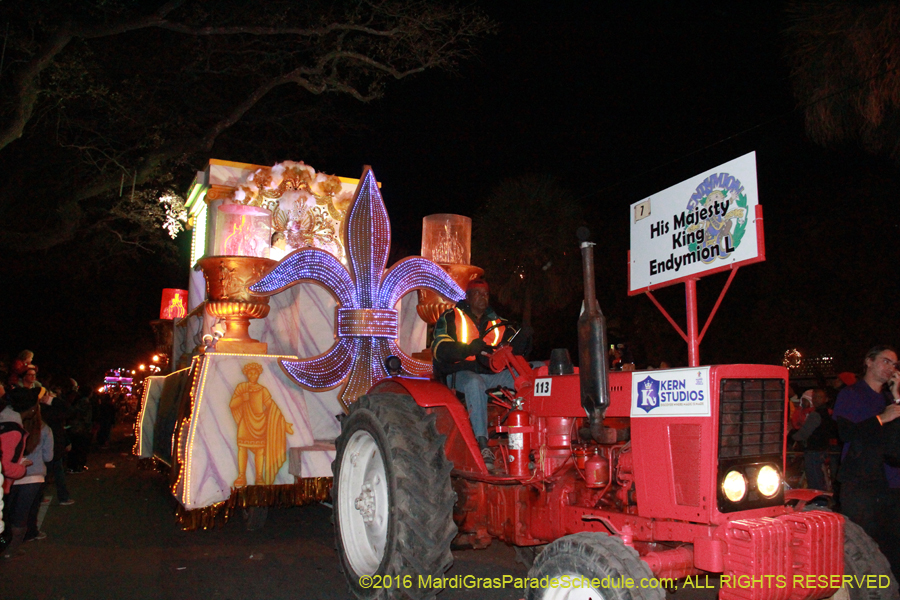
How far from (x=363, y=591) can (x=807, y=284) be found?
16385 mm

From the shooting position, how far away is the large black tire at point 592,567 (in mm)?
2658

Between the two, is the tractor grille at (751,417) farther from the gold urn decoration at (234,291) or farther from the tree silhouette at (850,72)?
the tree silhouette at (850,72)

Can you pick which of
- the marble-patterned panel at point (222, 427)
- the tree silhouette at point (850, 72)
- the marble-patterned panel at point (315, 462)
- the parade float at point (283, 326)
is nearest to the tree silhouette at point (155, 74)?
the parade float at point (283, 326)

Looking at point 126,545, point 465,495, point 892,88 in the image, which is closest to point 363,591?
point 465,495

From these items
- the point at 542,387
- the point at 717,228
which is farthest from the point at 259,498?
the point at 717,228

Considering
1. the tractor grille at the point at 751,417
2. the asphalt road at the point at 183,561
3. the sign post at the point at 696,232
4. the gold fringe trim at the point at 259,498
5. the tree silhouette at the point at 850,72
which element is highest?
the tree silhouette at the point at 850,72

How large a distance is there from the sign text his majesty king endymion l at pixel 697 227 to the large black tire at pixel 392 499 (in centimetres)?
163

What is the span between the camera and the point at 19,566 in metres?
5.50

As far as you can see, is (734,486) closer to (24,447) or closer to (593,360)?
(593,360)

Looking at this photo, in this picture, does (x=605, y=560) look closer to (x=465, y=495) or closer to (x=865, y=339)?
(x=465, y=495)

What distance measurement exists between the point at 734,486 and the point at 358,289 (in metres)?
4.54

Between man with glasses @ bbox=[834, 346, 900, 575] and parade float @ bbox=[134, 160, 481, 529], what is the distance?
4.03m

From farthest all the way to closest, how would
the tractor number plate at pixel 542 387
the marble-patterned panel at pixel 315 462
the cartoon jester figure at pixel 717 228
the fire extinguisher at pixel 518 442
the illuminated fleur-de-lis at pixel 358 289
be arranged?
the illuminated fleur-de-lis at pixel 358 289
the marble-patterned panel at pixel 315 462
the tractor number plate at pixel 542 387
the fire extinguisher at pixel 518 442
the cartoon jester figure at pixel 717 228

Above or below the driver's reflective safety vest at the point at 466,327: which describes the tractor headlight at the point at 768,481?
below
